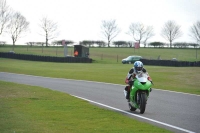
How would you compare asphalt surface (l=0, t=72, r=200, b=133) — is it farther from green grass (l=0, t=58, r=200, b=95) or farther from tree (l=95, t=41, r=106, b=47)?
tree (l=95, t=41, r=106, b=47)

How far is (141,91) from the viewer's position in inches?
504

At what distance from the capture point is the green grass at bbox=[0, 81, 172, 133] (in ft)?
31.4

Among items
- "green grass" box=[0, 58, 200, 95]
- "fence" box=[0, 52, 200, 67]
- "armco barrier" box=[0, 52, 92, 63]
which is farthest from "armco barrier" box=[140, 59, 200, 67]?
"armco barrier" box=[0, 52, 92, 63]

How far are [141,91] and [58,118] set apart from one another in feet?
9.16

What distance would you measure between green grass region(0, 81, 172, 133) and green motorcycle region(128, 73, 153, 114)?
0.76 meters

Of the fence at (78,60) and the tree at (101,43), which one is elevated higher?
the tree at (101,43)

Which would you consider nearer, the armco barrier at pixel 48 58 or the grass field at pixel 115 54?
the armco barrier at pixel 48 58

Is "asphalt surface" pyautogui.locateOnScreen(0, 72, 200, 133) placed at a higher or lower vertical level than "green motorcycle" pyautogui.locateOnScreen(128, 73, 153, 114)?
lower

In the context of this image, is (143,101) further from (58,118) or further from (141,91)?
(58,118)

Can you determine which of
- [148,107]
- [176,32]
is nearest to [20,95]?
A: [148,107]

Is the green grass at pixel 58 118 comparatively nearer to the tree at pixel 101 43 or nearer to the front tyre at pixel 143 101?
the front tyre at pixel 143 101

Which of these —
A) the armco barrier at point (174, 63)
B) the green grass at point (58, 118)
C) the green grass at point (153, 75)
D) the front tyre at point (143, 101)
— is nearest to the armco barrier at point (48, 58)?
the armco barrier at point (174, 63)

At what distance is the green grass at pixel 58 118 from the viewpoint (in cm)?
956

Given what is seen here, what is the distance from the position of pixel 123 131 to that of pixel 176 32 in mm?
130240
